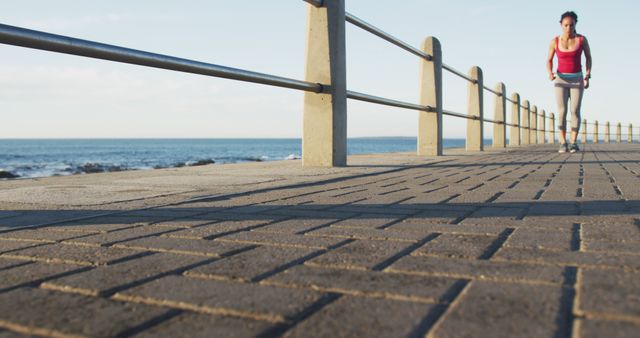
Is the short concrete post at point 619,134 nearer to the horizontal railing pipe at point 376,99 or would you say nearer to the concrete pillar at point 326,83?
the horizontal railing pipe at point 376,99

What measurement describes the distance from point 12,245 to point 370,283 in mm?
1228

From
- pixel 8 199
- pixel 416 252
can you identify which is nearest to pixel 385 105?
pixel 8 199

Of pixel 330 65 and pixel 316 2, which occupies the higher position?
pixel 316 2

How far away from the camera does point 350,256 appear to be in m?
1.65

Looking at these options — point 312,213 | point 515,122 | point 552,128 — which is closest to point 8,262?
point 312,213

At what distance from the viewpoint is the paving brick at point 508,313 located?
3.36 ft

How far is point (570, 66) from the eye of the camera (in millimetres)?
8789

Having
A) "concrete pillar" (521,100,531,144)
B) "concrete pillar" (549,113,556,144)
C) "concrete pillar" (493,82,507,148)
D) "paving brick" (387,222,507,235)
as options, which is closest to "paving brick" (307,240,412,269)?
"paving brick" (387,222,507,235)

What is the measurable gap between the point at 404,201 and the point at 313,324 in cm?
192

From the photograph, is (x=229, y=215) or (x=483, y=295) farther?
(x=229, y=215)

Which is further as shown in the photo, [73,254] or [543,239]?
[543,239]

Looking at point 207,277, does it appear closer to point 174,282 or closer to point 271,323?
point 174,282

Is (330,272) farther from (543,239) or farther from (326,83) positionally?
(326,83)

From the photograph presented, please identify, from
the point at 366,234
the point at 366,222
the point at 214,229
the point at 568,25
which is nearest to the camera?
the point at 366,234
